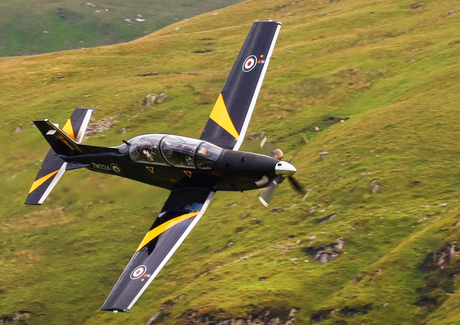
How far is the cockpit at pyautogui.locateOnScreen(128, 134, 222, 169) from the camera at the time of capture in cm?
2745

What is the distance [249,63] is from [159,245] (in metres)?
13.1

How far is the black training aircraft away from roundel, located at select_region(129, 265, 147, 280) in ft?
0.08

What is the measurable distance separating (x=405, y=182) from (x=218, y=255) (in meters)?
13.6

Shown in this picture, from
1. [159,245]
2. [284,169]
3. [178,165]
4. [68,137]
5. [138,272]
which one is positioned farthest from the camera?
[68,137]

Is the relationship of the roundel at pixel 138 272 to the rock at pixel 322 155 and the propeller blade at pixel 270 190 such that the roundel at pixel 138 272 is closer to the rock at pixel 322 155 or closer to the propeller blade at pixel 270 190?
the propeller blade at pixel 270 190

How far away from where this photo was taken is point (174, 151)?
92.1ft

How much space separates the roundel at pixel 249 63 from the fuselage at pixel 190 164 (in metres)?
8.06

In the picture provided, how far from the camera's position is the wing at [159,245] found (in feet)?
80.1

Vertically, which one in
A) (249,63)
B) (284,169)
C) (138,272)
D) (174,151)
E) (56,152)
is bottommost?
(138,272)

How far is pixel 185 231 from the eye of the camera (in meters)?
26.6

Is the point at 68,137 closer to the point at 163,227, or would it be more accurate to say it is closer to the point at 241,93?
the point at 163,227

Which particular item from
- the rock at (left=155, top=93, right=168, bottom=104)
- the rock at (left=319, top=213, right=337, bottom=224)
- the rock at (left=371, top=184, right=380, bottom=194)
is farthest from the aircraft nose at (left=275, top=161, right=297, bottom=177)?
the rock at (left=155, top=93, right=168, bottom=104)

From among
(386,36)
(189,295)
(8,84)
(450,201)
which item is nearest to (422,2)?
(386,36)

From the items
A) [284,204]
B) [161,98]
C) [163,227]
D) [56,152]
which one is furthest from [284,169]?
[161,98]
